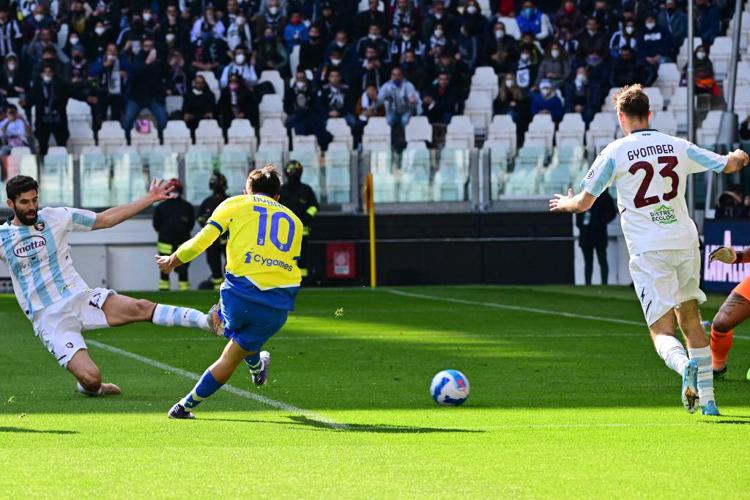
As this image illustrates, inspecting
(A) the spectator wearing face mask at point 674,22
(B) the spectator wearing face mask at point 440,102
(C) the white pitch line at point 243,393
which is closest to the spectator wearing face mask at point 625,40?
(A) the spectator wearing face mask at point 674,22

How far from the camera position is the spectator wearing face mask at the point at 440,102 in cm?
3100

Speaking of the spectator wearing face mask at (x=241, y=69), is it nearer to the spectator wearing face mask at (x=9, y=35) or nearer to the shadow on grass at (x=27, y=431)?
the spectator wearing face mask at (x=9, y=35)

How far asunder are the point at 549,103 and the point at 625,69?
5.43ft

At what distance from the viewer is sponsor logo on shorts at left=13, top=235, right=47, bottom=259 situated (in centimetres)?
1145

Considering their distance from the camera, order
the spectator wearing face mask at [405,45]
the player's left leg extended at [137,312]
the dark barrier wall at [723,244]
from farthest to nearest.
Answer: the spectator wearing face mask at [405,45] < the dark barrier wall at [723,244] < the player's left leg extended at [137,312]

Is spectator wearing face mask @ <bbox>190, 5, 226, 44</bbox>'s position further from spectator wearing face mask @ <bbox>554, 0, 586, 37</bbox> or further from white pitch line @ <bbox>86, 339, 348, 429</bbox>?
white pitch line @ <bbox>86, 339, 348, 429</bbox>

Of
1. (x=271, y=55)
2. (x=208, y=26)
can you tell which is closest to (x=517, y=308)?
(x=271, y=55)

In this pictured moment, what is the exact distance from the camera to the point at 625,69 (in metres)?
31.2

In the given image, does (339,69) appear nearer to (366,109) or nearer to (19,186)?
(366,109)

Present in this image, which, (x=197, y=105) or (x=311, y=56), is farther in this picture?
(x=311, y=56)

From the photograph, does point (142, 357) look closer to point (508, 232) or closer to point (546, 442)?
point (546, 442)

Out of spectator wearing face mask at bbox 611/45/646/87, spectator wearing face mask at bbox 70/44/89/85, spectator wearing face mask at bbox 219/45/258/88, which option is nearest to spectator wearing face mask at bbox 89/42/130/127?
spectator wearing face mask at bbox 70/44/89/85

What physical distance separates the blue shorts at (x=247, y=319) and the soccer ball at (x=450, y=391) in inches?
53.9

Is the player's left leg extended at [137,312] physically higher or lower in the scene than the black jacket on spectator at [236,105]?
lower
